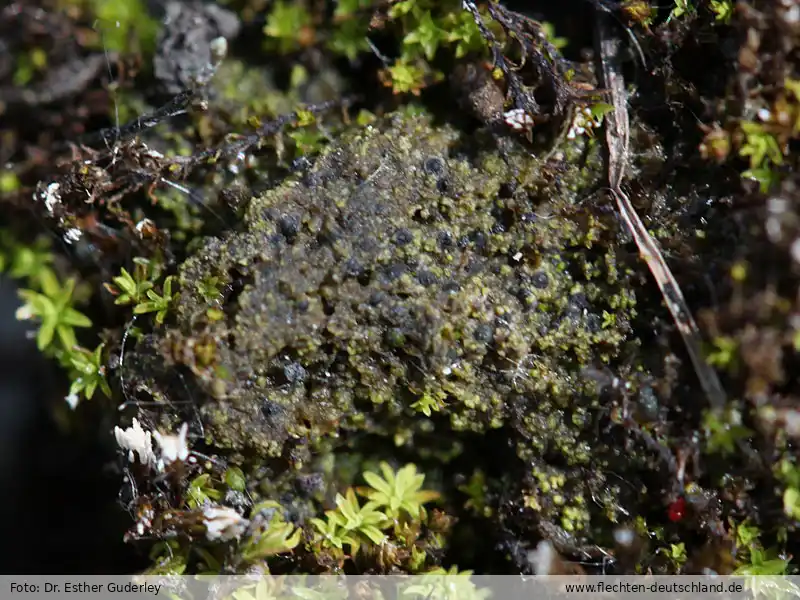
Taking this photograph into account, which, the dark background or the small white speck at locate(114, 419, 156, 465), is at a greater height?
the small white speck at locate(114, 419, 156, 465)

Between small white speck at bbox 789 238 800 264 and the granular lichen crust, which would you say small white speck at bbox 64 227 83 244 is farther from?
small white speck at bbox 789 238 800 264

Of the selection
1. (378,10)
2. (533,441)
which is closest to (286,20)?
(378,10)

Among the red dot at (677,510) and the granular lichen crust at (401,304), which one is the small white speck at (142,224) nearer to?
the granular lichen crust at (401,304)

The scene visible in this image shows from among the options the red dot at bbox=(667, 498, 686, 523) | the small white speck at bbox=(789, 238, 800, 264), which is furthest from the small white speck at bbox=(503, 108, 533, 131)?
the red dot at bbox=(667, 498, 686, 523)

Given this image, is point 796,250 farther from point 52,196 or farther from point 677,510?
point 52,196

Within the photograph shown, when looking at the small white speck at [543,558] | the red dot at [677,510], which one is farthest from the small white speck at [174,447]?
the red dot at [677,510]
